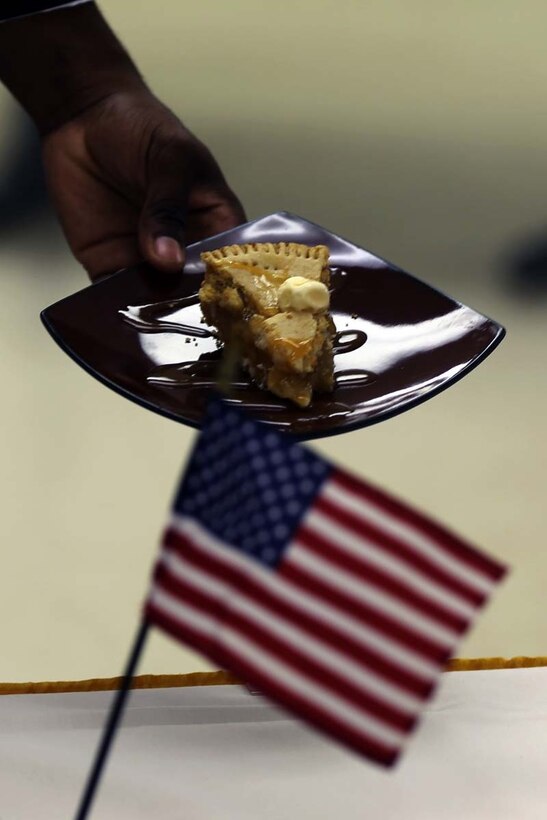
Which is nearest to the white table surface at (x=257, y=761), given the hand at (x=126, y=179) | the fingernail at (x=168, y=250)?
the fingernail at (x=168, y=250)

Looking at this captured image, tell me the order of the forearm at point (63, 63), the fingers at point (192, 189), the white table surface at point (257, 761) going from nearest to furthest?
the white table surface at point (257, 761) → the fingers at point (192, 189) → the forearm at point (63, 63)

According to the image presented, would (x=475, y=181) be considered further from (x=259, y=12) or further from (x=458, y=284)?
(x=259, y=12)

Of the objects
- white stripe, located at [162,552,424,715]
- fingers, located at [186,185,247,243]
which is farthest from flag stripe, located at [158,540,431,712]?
fingers, located at [186,185,247,243]

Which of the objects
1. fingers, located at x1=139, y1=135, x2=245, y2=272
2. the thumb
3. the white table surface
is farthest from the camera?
fingers, located at x1=139, y1=135, x2=245, y2=272

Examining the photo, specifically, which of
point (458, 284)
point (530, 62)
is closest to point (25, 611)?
point (458, 284)

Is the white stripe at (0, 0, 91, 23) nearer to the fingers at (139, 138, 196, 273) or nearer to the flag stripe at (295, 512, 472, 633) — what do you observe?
the fingers at (139, 138, 196, 273)

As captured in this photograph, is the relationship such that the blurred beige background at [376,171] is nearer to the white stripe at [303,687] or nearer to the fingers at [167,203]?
the fingers at [167,203]

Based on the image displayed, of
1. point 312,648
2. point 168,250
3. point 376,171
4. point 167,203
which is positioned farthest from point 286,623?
point 376,171
